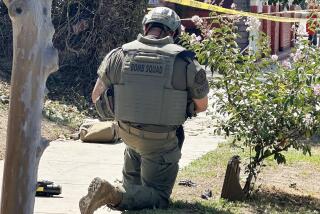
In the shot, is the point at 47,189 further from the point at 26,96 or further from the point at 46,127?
the point at 46,127

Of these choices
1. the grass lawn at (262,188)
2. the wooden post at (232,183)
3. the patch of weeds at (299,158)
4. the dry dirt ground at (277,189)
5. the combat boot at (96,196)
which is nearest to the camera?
the combat boot at (96,196)

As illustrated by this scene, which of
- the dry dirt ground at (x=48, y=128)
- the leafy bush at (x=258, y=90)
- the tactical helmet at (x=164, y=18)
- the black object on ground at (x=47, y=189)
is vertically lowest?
the dry dirt ground at (x=48, y=128)

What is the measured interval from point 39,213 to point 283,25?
21.8 meters

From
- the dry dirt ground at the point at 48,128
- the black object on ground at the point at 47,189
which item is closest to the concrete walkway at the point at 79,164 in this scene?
the black object on ground at the point at 47,189

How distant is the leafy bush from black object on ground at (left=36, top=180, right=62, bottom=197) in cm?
150

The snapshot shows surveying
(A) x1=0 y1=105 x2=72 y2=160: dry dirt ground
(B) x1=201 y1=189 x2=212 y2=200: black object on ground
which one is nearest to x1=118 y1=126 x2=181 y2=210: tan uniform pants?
(B) x1=201 y1=189 x2=212 y2=200: black object on ground

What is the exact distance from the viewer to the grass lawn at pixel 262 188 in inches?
260

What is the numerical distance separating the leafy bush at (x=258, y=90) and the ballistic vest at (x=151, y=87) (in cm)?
90

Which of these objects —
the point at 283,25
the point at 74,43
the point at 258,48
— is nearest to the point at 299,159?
the point at 258,48

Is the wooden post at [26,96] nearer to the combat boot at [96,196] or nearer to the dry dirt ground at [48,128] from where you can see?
the combat boot at [96,196]

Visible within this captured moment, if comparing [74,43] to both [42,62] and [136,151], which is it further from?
[42,62]

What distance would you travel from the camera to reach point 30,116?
4289 mm

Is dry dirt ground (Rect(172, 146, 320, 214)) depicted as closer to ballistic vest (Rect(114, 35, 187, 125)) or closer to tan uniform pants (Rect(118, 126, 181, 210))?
tan uniform pants (Rect(118, 126, 181, 210))

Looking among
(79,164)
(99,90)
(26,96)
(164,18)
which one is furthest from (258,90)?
(26,96)
